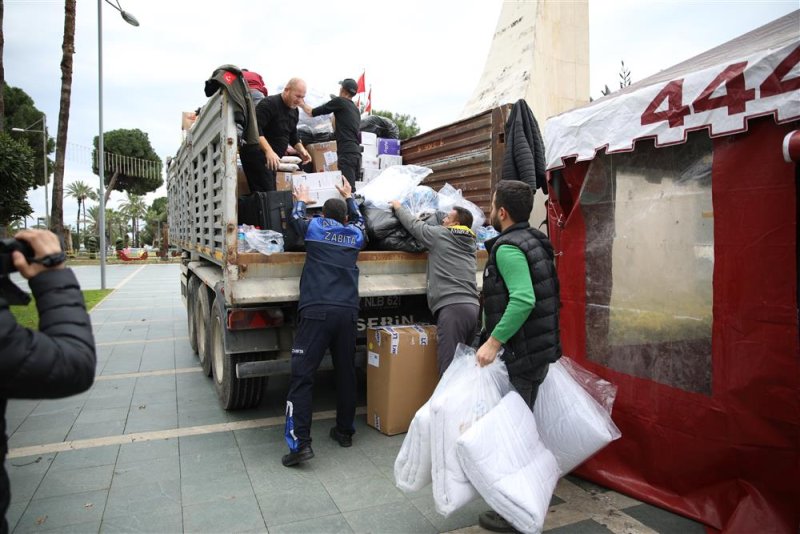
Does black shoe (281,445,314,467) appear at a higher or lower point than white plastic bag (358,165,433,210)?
lower

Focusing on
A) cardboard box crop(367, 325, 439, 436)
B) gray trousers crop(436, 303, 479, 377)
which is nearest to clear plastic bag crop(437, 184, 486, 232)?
gray trousers crop(436, 303, 479, 377)

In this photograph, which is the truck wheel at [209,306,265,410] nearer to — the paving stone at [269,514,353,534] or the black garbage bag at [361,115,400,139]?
the paving stone at [269,514,353,534]

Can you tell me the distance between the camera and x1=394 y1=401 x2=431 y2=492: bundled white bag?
2520 millimetres

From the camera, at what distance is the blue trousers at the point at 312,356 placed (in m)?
3.52

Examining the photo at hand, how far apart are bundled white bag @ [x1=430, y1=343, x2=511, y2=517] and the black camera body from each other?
1.69 meters

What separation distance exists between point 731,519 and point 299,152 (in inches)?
183

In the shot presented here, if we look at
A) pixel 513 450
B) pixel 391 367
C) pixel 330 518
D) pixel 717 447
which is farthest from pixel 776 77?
pixel 330 518

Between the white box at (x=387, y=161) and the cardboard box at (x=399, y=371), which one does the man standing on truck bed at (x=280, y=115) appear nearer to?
the white box at (x=387, y=161)

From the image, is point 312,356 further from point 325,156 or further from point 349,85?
point 349,85

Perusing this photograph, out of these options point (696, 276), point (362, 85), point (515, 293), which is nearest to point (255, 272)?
point (515, 293)

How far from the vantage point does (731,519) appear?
2.66m

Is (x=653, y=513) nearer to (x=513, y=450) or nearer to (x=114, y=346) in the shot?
(x=513, y=450)

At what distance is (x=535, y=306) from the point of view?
2762 mm

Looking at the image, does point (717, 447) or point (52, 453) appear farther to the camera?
point (52, 453)
